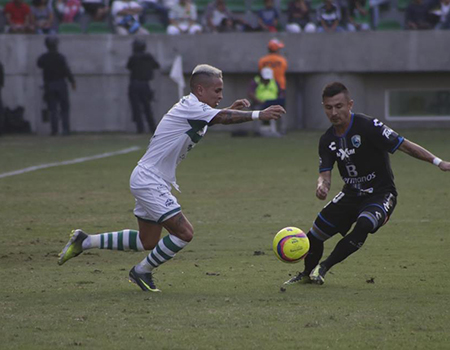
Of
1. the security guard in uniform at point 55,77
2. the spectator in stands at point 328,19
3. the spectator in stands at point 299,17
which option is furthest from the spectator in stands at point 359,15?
the security guard in uniform at point 55,77

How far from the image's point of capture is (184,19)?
89.5ft

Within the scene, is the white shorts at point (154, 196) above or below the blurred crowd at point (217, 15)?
below

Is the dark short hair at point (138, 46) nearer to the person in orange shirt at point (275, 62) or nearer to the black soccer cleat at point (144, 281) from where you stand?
the person in orange shirt at point (275, 62)

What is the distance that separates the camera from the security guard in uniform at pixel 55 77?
2525 cm

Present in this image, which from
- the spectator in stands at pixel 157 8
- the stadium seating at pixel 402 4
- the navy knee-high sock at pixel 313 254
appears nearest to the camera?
the navy knee-high sock at pixel 313 254

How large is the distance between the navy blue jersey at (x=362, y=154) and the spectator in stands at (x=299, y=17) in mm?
19949

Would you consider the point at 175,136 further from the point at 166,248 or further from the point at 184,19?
the point at 184,19

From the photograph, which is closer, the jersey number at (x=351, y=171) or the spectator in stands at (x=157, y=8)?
the jersey number at (x=351, y=171)

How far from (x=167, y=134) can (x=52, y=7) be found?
22531 mm

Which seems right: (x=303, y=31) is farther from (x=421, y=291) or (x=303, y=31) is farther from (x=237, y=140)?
(x=421, y=291)

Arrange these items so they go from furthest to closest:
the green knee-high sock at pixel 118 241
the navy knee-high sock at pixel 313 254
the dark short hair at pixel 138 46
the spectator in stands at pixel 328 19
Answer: the spectator in stands at pixel 328 19 → the dark short hair at pixel 138 46 → the navy knee-high sock at pixel 313 254 → the green knee-high sock at pixel 118 241

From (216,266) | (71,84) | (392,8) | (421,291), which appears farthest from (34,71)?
(421,291)

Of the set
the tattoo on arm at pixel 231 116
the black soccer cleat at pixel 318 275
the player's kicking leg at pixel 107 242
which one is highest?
the tattoo on arm at pixel 231 116

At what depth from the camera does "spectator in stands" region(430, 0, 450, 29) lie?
2644 centimetres
